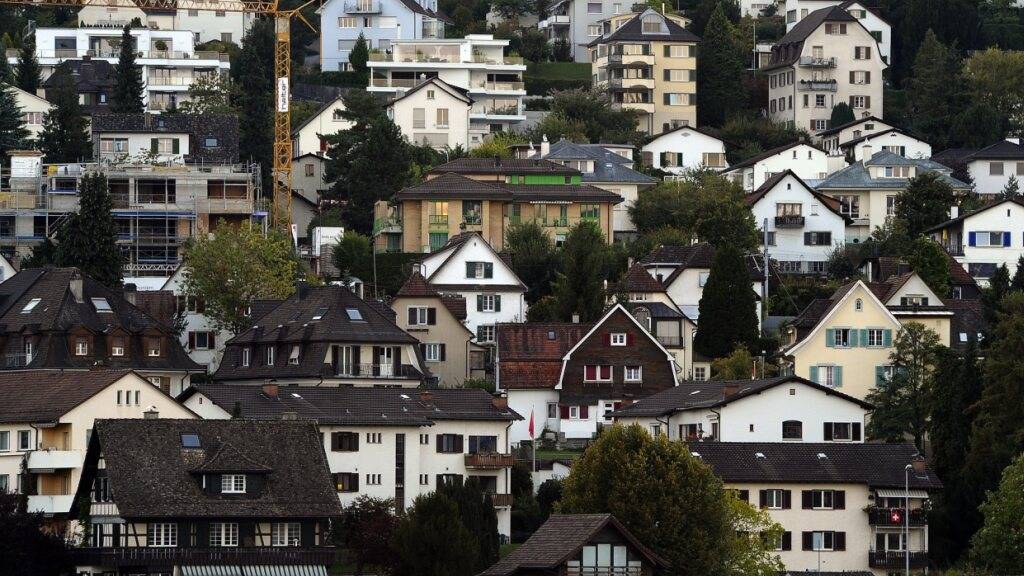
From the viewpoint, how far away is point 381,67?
164m

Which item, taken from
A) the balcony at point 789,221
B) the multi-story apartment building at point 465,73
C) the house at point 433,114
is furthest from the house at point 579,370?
the multi-story apartment building at point 465,73

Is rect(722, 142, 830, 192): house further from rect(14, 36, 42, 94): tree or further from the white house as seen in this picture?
rect(14, 36, 42, 94): tree

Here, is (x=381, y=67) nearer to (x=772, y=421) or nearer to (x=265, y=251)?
(x=265, y=251)

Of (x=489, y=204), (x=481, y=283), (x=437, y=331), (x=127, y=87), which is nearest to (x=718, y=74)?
(x=127, y=87)

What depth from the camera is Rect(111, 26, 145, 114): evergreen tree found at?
150m

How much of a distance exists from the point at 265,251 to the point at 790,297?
80.6 ft

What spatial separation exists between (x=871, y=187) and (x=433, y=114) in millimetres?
25782

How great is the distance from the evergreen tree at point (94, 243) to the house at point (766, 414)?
1025 inches

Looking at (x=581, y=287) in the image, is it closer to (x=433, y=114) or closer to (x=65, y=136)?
(x=65, y=136)

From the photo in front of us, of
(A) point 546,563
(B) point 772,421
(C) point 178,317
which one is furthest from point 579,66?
(A) point 546,563

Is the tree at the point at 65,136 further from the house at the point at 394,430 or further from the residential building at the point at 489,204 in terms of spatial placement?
the house at the point at 394,430

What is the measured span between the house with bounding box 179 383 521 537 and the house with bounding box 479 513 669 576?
1159cm

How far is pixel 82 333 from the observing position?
106500 millimetres

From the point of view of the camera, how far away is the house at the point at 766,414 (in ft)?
326
